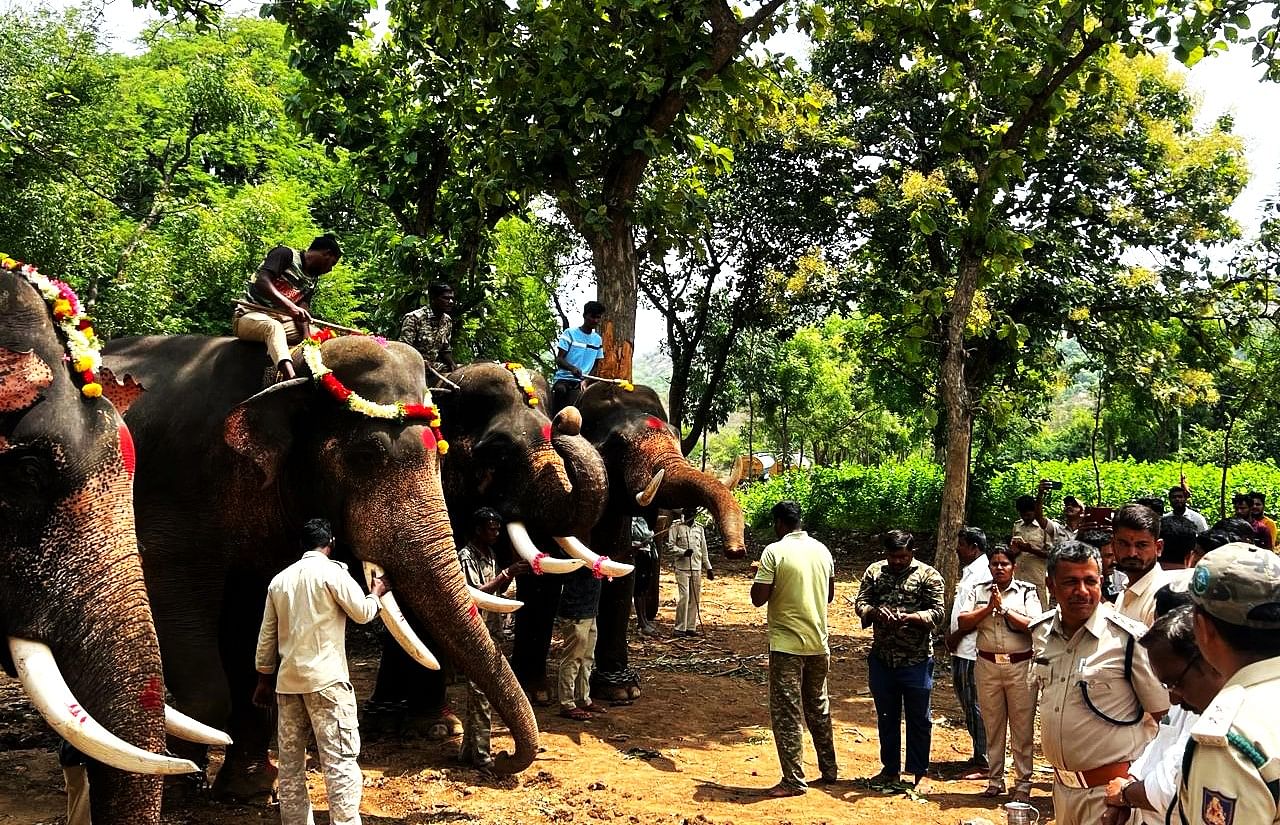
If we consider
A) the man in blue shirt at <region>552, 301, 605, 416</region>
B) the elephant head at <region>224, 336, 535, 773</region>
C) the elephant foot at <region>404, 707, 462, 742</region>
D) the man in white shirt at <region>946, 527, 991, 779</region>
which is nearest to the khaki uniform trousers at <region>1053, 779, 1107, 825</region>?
the elephant head at <region>224, 336, 535, 773</region>

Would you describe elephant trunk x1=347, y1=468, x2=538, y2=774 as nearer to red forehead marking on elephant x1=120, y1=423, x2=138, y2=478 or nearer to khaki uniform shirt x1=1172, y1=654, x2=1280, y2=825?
red forehead marking on elephant x1=120, y1=423, x2=138, y2=478

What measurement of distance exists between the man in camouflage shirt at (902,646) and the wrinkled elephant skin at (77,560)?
512cm

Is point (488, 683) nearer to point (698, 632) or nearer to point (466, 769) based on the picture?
point (466, 769)

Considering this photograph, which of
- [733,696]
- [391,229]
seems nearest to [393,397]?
[733,696]

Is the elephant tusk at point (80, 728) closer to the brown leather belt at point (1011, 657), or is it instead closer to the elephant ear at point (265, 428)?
the elephant ear at point (265, 428)

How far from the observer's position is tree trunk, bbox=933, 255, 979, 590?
12820 millimetres

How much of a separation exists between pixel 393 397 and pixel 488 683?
5.85 ft

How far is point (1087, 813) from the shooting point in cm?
472

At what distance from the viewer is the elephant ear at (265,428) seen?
256 inches

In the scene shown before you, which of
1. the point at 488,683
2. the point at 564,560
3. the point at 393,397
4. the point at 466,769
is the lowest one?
the point at 466,769

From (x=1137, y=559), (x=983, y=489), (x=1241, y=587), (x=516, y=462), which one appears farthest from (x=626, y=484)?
(x=983, y=489)

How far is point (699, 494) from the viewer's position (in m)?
9.80

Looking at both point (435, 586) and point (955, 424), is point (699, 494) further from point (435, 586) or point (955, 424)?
point (955, 424)

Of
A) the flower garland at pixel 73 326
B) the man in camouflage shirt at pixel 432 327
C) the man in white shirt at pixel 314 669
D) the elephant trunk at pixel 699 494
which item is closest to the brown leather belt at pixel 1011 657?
the elephant trunk at pixel 699 494
